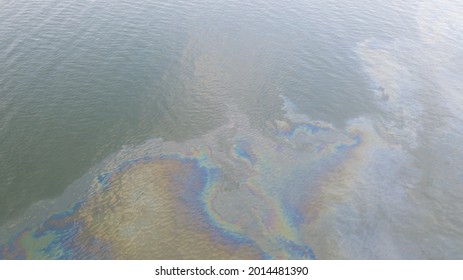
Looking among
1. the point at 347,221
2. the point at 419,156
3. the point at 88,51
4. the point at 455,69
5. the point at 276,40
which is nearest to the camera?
the point at 347,221

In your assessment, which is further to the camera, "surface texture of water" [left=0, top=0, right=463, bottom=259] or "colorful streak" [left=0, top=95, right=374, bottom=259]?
"surface texture of water" [left=0, top=0, right=463, bottom=259]

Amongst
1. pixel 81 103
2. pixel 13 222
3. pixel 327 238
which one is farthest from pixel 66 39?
pixel 327 238

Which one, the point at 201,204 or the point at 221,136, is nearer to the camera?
the point at 201,204

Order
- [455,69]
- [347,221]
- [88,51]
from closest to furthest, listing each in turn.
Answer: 1. [347,221]
2. [88,51]
3. [455,69]

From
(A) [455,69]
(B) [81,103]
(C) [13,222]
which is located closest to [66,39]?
(B) [81,103]

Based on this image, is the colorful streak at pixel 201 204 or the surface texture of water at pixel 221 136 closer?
the colorful streak at pixel 201 204

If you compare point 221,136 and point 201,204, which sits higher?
point 221,136

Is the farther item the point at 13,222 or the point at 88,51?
the point at 88,51

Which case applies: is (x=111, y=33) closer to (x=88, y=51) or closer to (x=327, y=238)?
(x=88, y=51)
